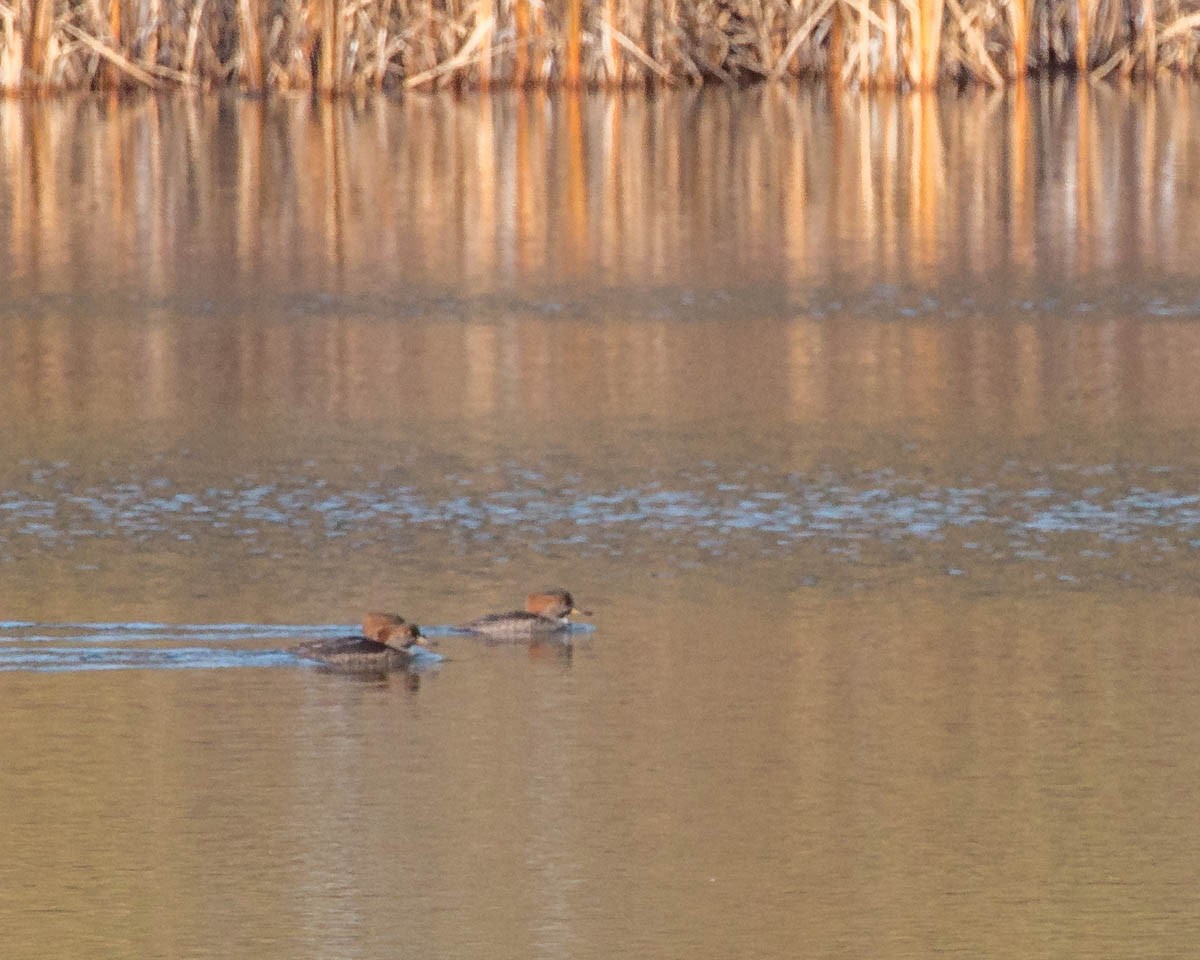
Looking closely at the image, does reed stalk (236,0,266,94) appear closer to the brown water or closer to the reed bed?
the reed bed

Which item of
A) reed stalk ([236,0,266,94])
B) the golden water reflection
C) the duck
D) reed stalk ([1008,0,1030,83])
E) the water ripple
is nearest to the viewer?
the duck

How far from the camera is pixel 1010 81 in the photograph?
2591 centimetres

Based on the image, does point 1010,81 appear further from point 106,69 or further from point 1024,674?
point 1024,674

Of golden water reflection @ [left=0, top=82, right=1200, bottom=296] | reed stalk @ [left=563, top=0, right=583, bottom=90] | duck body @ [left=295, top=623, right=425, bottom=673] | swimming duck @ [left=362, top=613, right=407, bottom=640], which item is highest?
reed stalk @ [left=563, top=0, right=583, bottom=90]

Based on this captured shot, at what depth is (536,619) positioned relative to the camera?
765 cm

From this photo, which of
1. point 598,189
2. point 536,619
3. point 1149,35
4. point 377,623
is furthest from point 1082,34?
point 377,623

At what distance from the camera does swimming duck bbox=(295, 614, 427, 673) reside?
Answer: 7.36 meters

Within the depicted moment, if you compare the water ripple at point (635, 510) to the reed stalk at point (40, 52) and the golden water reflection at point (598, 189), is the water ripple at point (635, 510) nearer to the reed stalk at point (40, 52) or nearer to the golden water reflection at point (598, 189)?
the golden water reflection at point (598, 189)

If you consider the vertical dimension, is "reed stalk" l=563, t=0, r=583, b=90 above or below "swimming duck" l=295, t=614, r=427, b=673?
above

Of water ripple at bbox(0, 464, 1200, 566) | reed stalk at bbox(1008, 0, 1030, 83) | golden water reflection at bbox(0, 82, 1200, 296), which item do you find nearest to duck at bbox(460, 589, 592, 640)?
water ripple at bbox(0, 464, 1200, 566)

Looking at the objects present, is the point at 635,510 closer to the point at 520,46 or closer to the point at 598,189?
the point at 598,189

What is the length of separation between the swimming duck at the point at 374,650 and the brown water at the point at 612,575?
0.24 feet

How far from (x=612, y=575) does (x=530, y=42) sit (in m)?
17.7

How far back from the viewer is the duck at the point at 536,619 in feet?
25.1
